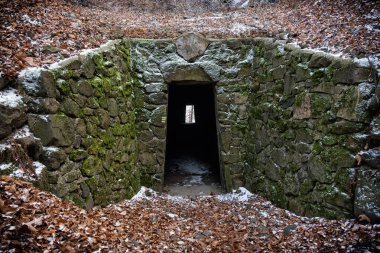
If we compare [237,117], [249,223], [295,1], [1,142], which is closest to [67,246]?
[1,142]

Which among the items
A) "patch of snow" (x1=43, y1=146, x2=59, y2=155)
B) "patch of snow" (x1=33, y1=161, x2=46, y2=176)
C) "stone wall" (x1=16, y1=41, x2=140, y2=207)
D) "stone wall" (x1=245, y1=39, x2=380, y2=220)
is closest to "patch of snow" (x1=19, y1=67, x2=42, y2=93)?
"stone wall" (x1=16, y1=41, x2=140, y2=207)

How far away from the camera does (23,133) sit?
3.56m

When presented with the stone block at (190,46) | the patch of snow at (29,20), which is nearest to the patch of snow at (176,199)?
the stone block at (190,46)

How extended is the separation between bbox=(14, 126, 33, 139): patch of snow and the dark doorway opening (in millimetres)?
4154

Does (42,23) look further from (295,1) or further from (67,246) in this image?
(295,1)

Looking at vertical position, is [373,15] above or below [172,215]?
above

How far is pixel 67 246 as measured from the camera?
2633 mm

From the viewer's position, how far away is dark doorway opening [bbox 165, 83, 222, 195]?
26.1 feet

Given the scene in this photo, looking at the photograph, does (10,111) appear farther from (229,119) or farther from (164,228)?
(229,119)

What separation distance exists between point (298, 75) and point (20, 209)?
4507mm

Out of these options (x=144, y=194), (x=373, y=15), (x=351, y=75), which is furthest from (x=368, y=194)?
(x=144, y=194)

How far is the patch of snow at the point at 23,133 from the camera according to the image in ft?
11.4

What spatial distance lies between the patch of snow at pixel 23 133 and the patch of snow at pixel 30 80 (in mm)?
491

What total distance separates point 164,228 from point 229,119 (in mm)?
3364
